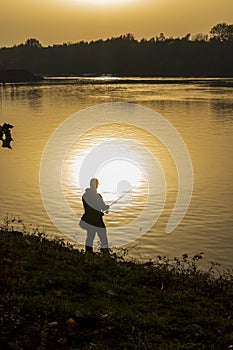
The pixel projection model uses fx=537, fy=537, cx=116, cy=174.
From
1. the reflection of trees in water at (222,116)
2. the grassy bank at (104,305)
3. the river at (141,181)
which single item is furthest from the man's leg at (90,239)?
the reflection of trees in water at (222,116)

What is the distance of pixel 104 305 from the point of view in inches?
374

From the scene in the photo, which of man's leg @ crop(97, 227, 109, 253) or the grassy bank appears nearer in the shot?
the grassy bank

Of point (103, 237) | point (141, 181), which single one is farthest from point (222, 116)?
point (103, 237)

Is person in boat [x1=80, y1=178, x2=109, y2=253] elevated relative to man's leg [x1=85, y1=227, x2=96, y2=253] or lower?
elevated

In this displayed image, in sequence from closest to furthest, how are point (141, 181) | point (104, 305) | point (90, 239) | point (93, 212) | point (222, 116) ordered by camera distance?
point (104, 305) → point (93, 212) → point (90, 239) → point (141, 181) → point (222, 116)

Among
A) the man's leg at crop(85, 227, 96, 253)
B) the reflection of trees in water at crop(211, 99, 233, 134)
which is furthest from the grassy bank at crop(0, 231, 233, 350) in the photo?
the reflection of trees in water at crop(211, 99, 233, 134)

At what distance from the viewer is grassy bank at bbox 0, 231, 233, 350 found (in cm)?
816

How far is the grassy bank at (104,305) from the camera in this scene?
26.8 feet

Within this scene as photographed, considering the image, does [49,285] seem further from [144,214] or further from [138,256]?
[144,214]

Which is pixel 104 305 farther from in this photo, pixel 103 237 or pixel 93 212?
pixel 103 237

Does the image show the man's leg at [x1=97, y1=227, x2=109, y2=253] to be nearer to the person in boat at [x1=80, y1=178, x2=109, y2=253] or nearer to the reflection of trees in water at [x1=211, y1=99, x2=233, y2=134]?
the person in boat at [x1=80, y1=178, x2=109, y2=253]

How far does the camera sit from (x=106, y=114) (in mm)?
67375

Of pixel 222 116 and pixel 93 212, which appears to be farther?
pixel 222 116

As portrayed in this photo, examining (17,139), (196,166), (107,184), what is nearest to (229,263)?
(107,184)
